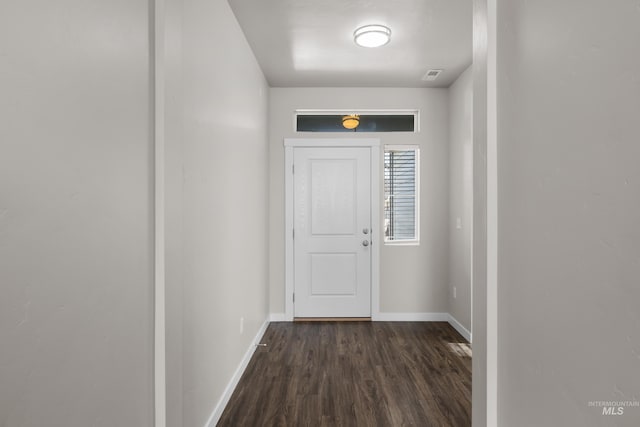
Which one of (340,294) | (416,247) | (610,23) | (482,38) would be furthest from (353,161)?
(610,23)

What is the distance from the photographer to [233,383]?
2.53 metres

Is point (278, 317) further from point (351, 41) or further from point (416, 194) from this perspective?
point (351, 41)

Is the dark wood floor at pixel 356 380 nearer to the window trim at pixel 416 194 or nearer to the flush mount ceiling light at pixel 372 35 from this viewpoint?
the window trim at pixel 416 194

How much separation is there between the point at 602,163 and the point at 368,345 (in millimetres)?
2935

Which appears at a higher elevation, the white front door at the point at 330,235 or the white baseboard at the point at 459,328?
the white front door at the point at 330,235

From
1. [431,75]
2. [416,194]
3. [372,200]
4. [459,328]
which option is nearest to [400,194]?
[416,194]

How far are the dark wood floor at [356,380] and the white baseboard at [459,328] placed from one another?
0.07 m

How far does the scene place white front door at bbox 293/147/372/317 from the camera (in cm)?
425

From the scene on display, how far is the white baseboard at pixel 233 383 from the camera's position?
2102 mm

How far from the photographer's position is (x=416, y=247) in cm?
426

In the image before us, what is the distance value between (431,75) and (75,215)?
3759 millimetres

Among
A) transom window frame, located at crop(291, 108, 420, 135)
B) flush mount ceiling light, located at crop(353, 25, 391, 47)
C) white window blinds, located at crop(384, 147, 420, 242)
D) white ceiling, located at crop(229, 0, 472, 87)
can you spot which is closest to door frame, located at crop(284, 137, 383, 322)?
white window blinds, located at crop(384, 147, 420, 242)

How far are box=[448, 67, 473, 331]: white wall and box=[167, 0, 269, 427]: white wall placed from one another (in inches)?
84.9

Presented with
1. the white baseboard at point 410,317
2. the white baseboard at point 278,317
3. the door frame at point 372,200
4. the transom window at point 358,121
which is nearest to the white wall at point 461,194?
the white baseboard at point 410,317
